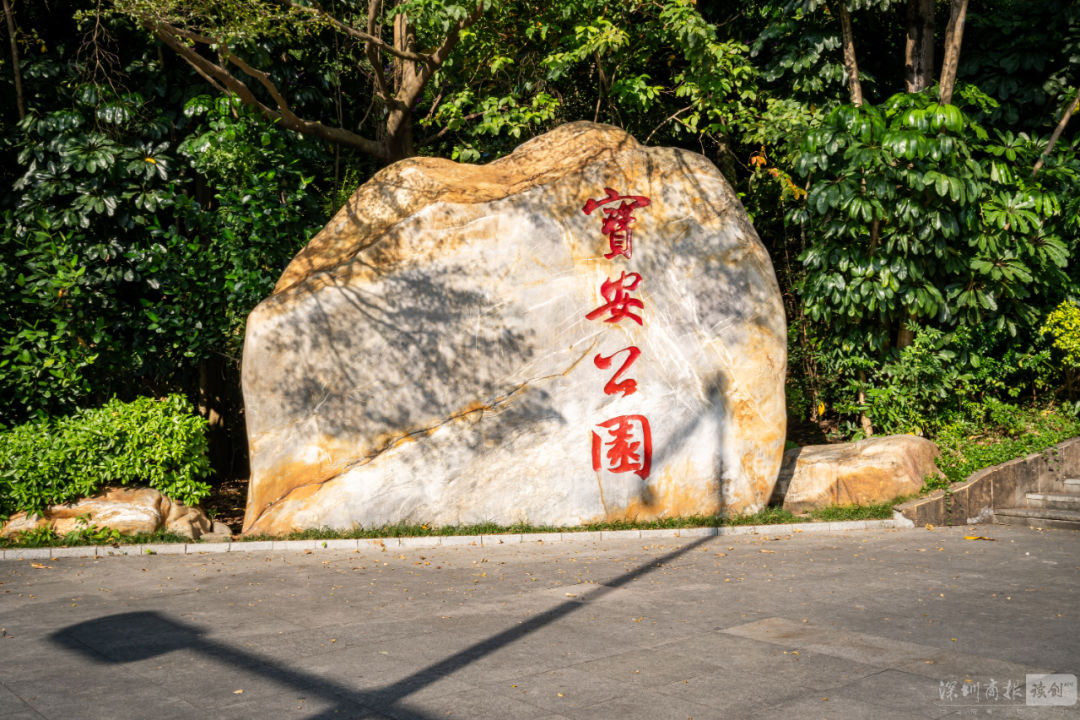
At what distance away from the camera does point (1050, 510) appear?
10133 millimetres

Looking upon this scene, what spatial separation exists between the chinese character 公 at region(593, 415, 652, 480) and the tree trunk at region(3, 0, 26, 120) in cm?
805

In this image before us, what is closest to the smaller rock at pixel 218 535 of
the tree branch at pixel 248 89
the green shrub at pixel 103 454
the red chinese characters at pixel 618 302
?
the green shrub at pixel 103 454

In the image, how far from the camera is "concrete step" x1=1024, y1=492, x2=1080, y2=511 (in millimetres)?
10102

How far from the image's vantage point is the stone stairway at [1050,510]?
981 cm

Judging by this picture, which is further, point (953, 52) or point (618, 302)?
point (953, 52)

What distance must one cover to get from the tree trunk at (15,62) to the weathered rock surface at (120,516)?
5047 mm

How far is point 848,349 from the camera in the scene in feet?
38.7

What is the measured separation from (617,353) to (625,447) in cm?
99

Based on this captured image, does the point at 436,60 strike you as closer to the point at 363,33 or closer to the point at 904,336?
the point at 363,33

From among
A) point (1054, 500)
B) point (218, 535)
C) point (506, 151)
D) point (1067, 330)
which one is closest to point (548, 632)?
point (218, 535)

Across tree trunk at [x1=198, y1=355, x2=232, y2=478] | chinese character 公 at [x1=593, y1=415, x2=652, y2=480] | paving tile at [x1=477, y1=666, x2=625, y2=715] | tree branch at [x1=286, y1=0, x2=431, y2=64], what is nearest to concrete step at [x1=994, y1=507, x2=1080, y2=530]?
chinese character 公 at [x1=593, y1=415, x2=652, y2=480]

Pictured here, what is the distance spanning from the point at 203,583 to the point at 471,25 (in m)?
7.37

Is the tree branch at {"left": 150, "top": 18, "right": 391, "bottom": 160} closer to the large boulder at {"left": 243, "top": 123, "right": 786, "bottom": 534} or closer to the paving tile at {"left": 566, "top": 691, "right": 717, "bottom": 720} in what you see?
the large boulder at {"left": 243, "top": 123, "right": 786, "bottom": 534}

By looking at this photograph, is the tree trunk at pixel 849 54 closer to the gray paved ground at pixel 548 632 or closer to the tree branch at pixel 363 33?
the tree branch at pixel 363 33
